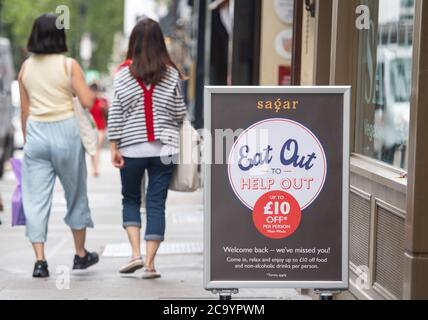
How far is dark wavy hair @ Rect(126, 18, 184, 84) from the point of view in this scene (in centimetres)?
811

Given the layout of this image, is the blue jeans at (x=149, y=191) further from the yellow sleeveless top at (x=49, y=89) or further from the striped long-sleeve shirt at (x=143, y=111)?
the yellow sleeveless top at (x=49, y=89)

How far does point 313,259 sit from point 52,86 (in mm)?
3252

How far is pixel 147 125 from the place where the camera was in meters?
8.06

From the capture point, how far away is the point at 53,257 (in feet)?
31.0

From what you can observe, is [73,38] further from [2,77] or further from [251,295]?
[251,295]

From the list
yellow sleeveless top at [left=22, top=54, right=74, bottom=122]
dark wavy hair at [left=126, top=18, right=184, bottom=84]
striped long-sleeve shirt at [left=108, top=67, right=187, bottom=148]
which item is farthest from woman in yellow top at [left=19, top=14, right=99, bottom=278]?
dark wavy hair at [left=126, top=18, right=184, bottom=84]

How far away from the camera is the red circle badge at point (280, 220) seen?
5695mm

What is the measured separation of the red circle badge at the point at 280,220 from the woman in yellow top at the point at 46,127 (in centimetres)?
291

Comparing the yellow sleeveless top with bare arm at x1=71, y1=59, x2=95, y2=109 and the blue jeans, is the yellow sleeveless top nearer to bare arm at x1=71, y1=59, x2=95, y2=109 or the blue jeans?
bare arm at x1=71, y1=59, x2=95, y2=109

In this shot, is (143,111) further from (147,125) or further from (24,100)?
(24,100)

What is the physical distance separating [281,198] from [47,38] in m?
3.18

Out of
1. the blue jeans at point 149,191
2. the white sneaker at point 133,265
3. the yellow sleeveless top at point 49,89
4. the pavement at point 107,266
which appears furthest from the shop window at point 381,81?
the yellow sleeveless top at point 49,89

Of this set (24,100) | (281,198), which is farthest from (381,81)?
(24,100)

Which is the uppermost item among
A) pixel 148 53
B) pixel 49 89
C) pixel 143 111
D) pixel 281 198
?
pixel 148 53
